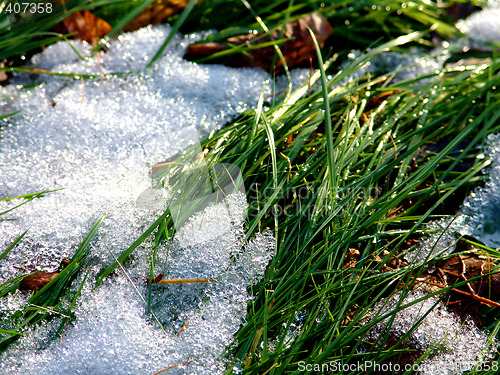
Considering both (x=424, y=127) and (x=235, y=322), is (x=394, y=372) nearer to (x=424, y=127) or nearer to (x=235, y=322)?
(x=235, y=322)

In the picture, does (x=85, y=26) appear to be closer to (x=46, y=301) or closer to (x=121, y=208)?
(x=121, y=208)

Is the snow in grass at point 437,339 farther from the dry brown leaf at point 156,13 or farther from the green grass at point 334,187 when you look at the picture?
the dry brown leaf at point 156,13

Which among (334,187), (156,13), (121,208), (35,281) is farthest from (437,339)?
(156,13)

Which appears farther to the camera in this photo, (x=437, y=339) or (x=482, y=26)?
(x=482, y=26)

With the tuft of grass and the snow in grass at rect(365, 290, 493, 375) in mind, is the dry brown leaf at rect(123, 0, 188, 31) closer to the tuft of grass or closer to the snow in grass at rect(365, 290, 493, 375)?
the tuft of grass

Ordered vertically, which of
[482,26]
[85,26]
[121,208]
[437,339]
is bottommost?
[437,339]

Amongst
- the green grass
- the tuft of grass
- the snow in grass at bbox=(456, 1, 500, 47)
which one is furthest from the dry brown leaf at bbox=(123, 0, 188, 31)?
the snow in grass at bbox=(456, 1, 500, 47)

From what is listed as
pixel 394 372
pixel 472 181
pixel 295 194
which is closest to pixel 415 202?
pixel 472 181

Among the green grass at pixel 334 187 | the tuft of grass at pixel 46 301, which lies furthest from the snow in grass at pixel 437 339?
the tuft of grass at pixel 46 301
